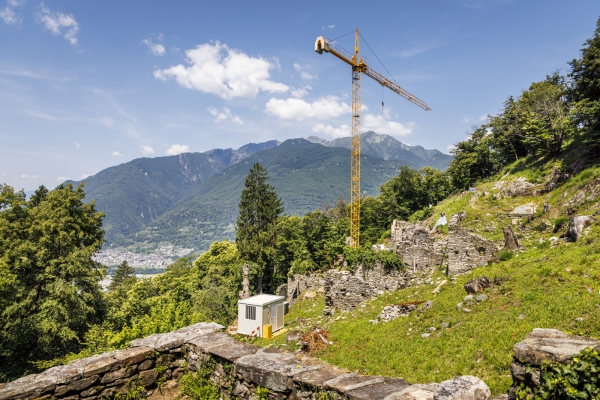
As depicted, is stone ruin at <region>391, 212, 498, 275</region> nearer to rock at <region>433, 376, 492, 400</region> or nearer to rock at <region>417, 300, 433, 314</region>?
rock at <region>417, 300, 433, 314</region>

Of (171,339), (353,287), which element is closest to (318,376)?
(171,339)

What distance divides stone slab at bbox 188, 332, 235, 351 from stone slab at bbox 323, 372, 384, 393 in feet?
7.79

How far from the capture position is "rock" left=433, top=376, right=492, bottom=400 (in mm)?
3078

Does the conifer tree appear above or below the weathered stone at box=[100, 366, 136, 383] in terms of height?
below

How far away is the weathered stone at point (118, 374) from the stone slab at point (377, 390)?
3696 millimetres

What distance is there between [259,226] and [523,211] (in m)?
29.8

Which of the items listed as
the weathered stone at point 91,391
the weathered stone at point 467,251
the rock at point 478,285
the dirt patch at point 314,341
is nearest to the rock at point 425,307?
the rock at point 478,285

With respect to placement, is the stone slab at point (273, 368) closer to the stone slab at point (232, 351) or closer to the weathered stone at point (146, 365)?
the stone slab at point (232, 351)

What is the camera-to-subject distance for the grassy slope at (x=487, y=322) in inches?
281

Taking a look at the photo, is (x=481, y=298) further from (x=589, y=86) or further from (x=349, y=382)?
(x=589, y=86)

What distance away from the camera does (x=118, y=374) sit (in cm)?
503

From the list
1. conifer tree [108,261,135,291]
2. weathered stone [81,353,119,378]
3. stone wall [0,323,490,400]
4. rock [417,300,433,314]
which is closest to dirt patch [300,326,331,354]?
rock [417,300,433,314]

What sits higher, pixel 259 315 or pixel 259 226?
pixel 259 226

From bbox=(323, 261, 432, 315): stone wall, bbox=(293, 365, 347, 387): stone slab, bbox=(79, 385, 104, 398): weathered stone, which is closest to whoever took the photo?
bbox=(293, 365, 347, 387): stone slab
